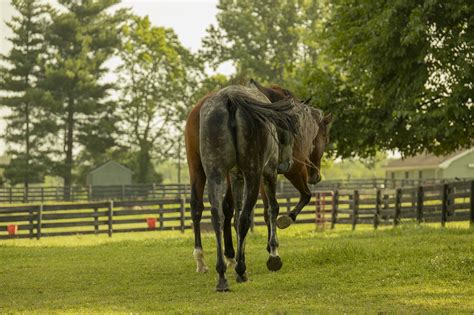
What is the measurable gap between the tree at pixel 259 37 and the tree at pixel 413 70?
163 feet

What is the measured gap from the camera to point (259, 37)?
2896 inches

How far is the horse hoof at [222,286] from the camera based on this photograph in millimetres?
10070

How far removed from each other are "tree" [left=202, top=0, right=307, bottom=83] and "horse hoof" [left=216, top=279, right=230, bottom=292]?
6071 cm

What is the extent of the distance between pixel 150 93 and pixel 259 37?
11.8m

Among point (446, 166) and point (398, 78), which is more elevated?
point (398, 78)

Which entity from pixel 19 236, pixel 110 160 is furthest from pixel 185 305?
pixel 110 160

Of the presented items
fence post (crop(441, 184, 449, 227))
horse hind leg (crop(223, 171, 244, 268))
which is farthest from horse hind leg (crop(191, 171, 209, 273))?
fence post (crop(441, 184, 449, 227))

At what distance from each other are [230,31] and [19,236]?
52.4 m

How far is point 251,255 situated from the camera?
49.9ft

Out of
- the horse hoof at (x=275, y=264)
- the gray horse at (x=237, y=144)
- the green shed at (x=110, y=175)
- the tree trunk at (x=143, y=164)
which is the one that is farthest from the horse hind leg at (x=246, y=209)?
the tree trunk at (x=143, y=164)

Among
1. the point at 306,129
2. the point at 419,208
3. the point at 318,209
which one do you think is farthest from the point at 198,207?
the point at 318,209

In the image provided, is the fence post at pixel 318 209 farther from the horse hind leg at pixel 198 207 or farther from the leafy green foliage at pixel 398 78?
the horse hind leg at pixel 198 207

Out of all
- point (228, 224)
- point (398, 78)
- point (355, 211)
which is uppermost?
point (398, 78)

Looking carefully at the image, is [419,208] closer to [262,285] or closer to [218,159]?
[262,285]
